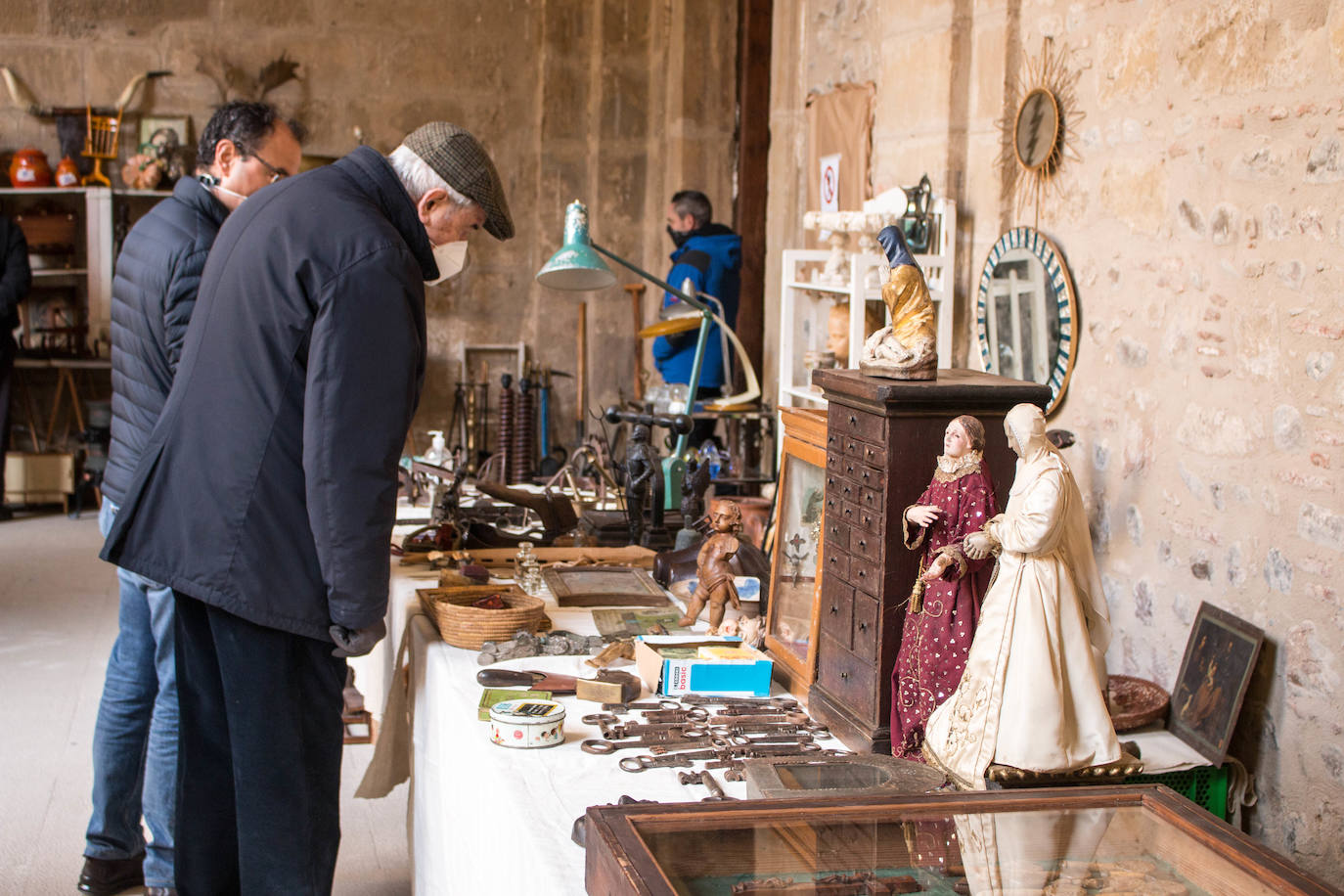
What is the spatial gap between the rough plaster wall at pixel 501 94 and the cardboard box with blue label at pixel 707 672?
611 cm

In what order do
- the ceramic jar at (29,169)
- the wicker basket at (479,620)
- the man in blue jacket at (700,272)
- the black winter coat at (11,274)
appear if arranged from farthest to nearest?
1. the ceramic jar at (29,169)
2. the black winter coat at (11,274)
3. the man in blue jacket at (700,272)
4. the wicker basket at (479,620)

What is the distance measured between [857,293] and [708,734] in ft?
7.98

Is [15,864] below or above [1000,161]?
below

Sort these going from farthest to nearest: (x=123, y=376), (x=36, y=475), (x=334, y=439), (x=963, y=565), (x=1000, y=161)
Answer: (x=36, y=475) < (x=1000, y=161) < (x=123, y=376) < (x=334, y=439) < (x=963, y=565)

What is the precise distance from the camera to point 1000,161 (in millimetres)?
4465

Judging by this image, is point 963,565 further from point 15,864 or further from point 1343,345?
point 15,864

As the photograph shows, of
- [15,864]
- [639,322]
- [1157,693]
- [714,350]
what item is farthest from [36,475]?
[1157,693]

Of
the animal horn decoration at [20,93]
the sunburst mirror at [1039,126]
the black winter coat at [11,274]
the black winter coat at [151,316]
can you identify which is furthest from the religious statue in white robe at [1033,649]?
the animal horn decoration at [20,93]

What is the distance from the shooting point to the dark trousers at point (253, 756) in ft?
7.95

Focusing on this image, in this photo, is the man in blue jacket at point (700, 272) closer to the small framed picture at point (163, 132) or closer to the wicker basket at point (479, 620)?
the small framed picture at point (163, 132)

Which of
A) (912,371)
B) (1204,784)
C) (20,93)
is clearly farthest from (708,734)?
(20,93)

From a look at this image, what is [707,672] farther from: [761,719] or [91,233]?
[91,233]

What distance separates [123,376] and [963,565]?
2.17m

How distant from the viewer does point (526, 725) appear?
2.18m
